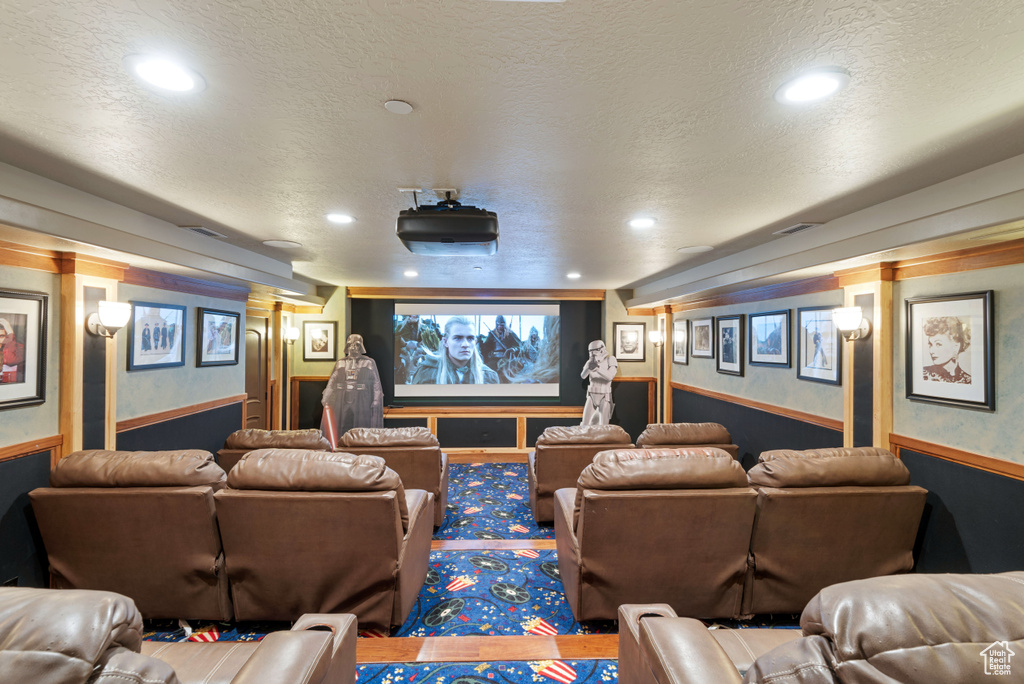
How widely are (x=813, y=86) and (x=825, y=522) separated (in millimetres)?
1960

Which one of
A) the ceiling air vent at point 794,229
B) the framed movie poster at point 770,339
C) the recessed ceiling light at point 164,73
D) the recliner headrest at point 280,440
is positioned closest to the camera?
the recessed ceiling light at point 164,73

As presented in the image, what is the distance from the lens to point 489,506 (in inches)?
179

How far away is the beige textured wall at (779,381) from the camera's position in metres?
3.73

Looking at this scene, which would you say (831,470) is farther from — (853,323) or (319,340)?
(319,340)

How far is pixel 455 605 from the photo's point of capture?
8.65 feet

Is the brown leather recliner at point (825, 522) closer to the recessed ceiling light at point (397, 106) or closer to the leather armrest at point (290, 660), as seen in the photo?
the leather armrest at point (290, 660)

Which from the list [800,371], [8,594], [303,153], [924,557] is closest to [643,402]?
[800,371]

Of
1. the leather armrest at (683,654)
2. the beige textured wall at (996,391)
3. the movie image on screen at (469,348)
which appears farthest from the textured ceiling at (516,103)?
the movie image on screen at (469,348)

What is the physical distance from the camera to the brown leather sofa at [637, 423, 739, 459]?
365 cm

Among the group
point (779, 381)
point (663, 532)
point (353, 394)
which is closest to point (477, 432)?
point (353, 394)

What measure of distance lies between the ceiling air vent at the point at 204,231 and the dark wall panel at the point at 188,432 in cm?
164

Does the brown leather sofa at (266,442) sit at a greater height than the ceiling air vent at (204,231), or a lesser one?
lesser

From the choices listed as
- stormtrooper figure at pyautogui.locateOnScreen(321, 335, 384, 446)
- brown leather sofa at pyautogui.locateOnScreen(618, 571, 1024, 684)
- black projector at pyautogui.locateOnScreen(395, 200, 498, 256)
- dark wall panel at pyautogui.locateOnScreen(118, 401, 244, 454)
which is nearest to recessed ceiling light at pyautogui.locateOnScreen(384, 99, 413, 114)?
black projector at pyautogui.locateOnScreen(395, 200, 498, 256)

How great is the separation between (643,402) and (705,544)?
207 inches
